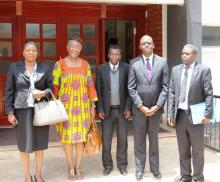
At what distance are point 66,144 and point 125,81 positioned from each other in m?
1.12

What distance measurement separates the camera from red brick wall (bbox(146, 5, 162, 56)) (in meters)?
7.98

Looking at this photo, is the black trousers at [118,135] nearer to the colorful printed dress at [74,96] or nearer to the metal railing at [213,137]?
the colorful printed dress at [74,96]

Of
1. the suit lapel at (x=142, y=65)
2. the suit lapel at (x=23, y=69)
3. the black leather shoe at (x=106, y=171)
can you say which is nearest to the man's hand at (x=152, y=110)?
the suit lapel at (x=142, y=65)

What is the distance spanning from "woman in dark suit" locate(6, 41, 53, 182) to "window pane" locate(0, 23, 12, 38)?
377cm

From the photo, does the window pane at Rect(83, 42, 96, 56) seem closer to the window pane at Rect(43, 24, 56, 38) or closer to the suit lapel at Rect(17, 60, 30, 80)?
the window pane at Rect(43, 24, 56, 38)

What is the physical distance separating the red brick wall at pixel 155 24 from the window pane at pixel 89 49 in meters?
1.31

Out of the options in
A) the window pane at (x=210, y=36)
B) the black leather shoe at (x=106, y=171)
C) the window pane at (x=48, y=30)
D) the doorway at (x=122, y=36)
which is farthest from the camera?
the doorway at (x=122, y=36)

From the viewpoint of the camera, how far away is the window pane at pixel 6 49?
7.98 meters

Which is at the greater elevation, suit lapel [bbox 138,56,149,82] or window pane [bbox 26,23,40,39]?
window pane [bbox 26,23,40,39]

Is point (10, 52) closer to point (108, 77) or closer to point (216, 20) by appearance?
point (108, 77)

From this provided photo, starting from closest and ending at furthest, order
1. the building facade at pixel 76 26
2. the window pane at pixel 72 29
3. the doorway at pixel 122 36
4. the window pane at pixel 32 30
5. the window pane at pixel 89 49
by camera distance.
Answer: the building facade at pixel 76 26 < the window pane at pixel 32 30 < the window pane at pixel 72 29 < the window pane at pixel 89 49 < the doorway at pixel 122 36

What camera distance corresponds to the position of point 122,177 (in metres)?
4.96

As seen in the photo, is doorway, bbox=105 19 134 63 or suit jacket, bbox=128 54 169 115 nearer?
suit jacket, bbox=128 54 169 115

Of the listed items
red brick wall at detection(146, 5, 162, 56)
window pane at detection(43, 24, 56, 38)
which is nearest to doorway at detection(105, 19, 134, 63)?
red brick wall at detection(146, 5, 162, 56)
